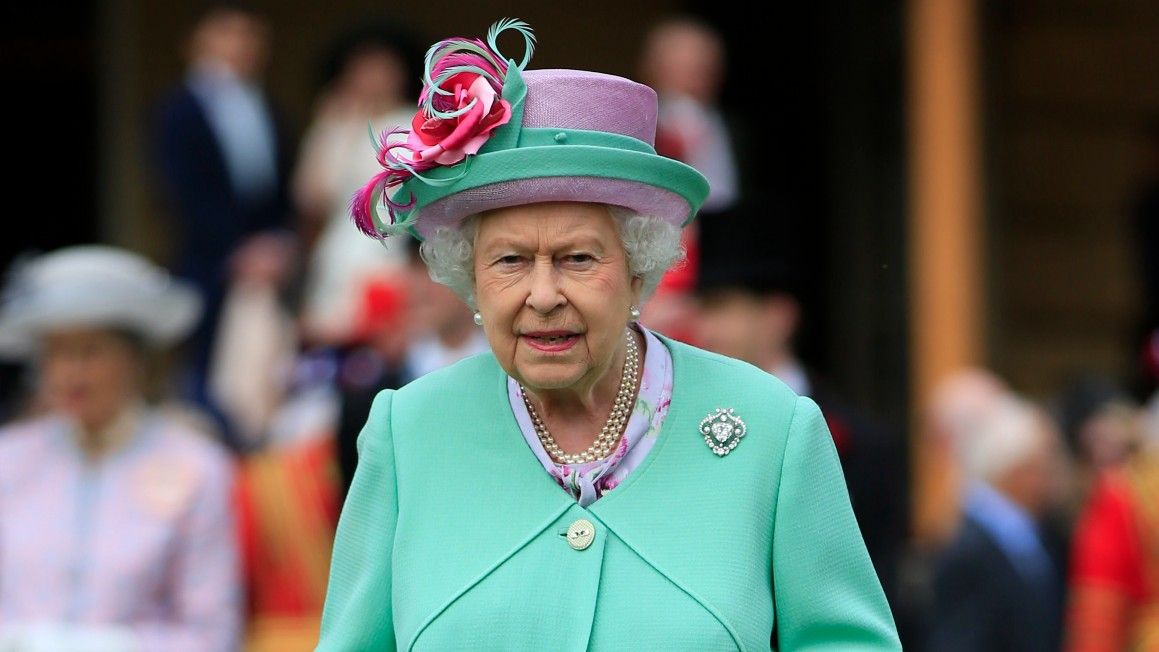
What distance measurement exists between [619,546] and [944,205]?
263 inches

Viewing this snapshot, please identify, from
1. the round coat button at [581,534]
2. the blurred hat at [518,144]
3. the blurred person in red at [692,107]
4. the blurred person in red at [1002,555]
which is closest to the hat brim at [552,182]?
the blurred hat at [518,144]

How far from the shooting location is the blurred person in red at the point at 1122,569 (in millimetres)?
6836

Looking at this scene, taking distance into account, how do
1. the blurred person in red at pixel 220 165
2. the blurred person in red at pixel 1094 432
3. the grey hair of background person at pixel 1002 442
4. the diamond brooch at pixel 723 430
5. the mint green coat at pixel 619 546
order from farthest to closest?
1. the blurred person in red at pixel 220 165
2. the blurred person in red at pixel 1094 432
3. the grey hair of background person at pixel 1002 442
4. the diamond brooch at pixel 723 430
5. the mint green coat at pixel 619 546

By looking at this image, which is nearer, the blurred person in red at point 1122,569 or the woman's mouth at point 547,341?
the woman's mouth at point 547,341

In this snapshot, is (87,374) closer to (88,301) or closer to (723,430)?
(88,301)

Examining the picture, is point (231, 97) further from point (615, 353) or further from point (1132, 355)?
point (615, 353)

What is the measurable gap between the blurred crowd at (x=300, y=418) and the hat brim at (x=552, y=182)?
234 cm

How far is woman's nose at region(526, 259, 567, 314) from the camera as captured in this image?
3490 mm

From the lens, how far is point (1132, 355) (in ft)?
36.5

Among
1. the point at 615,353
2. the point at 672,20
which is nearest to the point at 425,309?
the point at 615,353

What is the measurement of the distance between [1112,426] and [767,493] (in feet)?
17.2

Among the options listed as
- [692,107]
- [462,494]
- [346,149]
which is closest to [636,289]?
[462,494]

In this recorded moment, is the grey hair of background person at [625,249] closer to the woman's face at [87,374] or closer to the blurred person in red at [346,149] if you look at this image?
the woman's face at [87,374]

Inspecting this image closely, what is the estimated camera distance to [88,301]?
6312 mm
